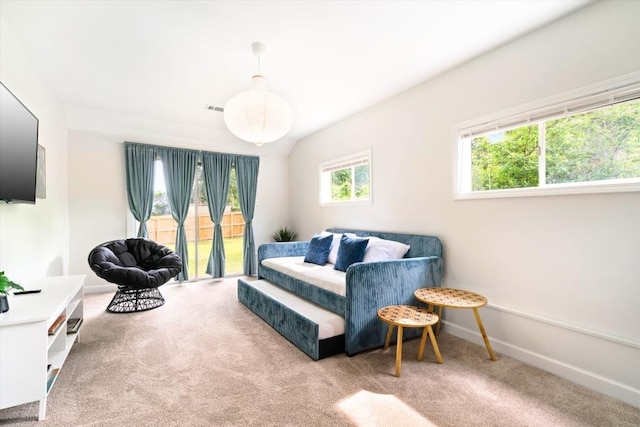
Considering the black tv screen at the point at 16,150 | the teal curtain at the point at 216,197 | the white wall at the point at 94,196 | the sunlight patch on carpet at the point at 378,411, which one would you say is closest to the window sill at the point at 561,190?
the sunlight patch on carpet at the point at 378,411

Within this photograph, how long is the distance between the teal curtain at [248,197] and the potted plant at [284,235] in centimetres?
49

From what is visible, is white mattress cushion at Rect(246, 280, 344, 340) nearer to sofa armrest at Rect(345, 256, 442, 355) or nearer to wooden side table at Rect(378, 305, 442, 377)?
sofa armrest at Rect(345, 256, 442, 355)

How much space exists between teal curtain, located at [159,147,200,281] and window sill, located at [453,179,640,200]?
13.9 ft

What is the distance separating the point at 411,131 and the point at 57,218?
449 cm

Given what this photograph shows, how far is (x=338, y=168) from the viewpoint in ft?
15.7

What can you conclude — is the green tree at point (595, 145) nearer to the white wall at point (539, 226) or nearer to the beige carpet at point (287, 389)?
the white wall at point (539, 226)

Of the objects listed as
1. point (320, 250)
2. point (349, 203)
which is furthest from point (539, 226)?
point (349, 203)

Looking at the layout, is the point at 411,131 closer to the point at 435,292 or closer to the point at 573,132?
the point at 573,132

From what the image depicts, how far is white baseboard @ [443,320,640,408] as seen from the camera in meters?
1.87

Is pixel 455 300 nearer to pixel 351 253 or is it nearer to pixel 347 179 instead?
pixel 351 253

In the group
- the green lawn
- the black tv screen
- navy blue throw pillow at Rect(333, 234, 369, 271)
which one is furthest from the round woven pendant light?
the green lawn

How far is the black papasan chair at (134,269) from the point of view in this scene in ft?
11.2

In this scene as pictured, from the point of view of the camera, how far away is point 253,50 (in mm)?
2555

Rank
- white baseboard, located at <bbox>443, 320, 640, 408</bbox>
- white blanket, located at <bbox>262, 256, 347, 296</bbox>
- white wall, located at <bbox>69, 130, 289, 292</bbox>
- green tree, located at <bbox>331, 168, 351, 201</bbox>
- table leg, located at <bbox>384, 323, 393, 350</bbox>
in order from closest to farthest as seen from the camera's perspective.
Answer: white baseboard, located at <bbox>443, 320, 640, 408</bbox> → table leg, located at <bbox>384, 323, 393, 350</bbox> → white blanket, located at <bbox>262, 256, 347, 296</bbox> → white wall, located at <bbox>69, 130, 289, 292</bbox> → green tree, located at <bbox>331, 168, 351, 201</bbox>
